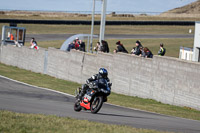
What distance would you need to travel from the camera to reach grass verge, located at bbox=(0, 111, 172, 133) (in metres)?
8.94

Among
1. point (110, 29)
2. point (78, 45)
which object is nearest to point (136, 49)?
point (78, 45)

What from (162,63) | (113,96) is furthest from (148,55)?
(113,96)

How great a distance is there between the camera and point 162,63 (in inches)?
793

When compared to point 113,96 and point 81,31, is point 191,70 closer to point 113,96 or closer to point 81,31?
point 113,96

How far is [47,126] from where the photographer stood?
9.40 meters

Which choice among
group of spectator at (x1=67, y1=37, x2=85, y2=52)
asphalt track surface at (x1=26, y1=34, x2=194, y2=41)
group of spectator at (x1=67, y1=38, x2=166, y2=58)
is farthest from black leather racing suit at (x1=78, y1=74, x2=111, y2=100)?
asphalt track surface at (x1=26, y1=34, x2=194, y2=41)

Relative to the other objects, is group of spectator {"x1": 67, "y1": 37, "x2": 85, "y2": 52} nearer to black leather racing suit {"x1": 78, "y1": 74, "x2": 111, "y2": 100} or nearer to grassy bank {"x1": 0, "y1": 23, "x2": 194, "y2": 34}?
black leather racing suit {"x1": 78, "y1": 74, "x2": 111, "y2": 100}

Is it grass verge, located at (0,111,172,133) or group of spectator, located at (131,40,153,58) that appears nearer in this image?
grass verge, located at (0,111,172,133)

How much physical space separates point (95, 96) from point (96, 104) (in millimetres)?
307

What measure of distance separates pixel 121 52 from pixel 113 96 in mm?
2867

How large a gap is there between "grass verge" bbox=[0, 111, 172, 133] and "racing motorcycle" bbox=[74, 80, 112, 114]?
90.4 inches

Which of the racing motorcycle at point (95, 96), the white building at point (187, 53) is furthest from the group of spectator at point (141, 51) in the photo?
the white building at point (187, 53)

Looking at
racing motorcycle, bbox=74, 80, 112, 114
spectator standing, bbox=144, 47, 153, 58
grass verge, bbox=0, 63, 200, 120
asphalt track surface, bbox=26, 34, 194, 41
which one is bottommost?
grass verge, bbox=0, 63, 200, 120

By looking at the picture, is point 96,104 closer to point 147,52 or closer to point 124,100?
point 124,100
